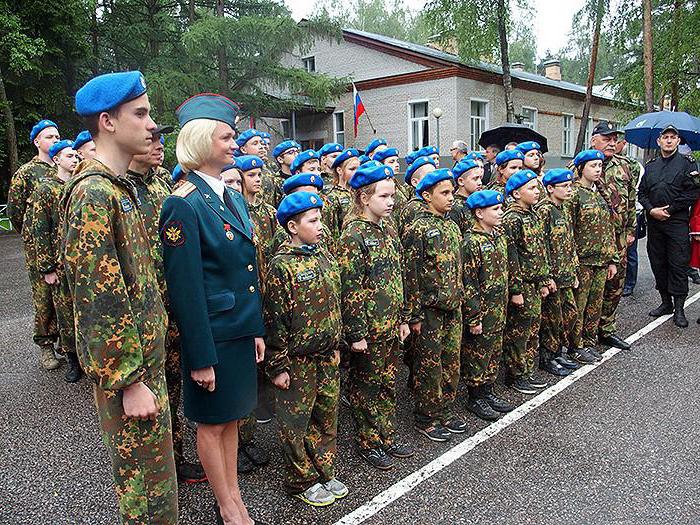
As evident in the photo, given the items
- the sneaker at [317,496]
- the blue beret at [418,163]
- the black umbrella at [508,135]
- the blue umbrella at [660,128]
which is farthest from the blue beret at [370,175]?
the black umbrella at [508,135]

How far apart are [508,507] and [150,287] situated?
2247mm

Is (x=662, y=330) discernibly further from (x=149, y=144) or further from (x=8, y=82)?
(x=8, y=82)

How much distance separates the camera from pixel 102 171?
6.41 feet

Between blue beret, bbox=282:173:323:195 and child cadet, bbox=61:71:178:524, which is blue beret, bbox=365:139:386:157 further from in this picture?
child cadet, bbox=61:71:178:524

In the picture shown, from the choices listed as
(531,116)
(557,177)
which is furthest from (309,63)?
(557,177)

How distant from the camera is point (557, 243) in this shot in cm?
489

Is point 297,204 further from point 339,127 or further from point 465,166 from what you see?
point 339,127

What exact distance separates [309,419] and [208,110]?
174 centimetres

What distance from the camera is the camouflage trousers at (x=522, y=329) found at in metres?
4.65

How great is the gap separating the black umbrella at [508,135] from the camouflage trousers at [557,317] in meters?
4.54

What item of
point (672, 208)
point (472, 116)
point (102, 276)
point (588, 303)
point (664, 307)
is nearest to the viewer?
point (102, 276)

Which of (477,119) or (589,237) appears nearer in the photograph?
(589,237)

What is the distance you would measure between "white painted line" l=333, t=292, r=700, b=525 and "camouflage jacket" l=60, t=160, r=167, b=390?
160 cm

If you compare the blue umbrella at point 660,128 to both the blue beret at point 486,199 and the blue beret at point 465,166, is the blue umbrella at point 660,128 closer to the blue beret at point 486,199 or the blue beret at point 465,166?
the blue beret at point 465,166
